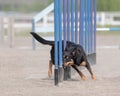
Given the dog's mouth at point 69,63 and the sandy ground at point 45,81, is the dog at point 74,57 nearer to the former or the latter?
the dog's mouth at point 69,63

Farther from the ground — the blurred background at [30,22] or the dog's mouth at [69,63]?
the blurred background at [30,22]

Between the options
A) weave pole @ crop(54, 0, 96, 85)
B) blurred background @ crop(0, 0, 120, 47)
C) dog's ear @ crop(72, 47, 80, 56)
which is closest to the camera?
weave pole @ crop(54, 0, 96, 85)

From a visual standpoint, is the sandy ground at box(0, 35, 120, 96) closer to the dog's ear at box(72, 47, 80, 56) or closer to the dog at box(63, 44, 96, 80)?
the dog at box(63, 44, 96, 80)

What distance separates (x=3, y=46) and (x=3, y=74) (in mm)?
10562

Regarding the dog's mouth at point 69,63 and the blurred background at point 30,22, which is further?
the blurred background at point 30,22

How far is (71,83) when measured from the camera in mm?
10969

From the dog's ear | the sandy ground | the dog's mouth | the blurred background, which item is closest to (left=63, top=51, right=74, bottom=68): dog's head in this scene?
the dog's mouth

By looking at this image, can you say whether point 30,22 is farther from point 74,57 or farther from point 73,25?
point 74,57

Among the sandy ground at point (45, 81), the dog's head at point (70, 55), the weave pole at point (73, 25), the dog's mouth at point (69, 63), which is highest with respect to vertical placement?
Result: the weave pole at point (73, 25)

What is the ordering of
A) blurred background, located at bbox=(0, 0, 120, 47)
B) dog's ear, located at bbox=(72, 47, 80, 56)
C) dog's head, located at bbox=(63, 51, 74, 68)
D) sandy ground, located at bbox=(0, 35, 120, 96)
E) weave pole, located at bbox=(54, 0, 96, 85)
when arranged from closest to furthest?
sandy ground, located at bbox=(0, 35, 120, 96) → weave pole, located at bbox=(54, 0, 96, 85) → dog's head, located at bbox=(63, 51, 74, 68) → dog's ear, located at bbox=(72, 47, 80, 56) → blurred background, located at bbox=(0, 0, 120, 47)

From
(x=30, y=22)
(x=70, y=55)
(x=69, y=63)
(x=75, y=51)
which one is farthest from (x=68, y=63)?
Answer: (x=30, y=22)

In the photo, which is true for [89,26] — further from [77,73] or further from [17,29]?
[17,29]

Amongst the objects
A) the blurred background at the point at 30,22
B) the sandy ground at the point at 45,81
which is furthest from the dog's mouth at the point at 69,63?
the blurred background at the point at 30,22

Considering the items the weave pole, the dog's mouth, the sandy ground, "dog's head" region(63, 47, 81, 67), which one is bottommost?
the sandy ground
